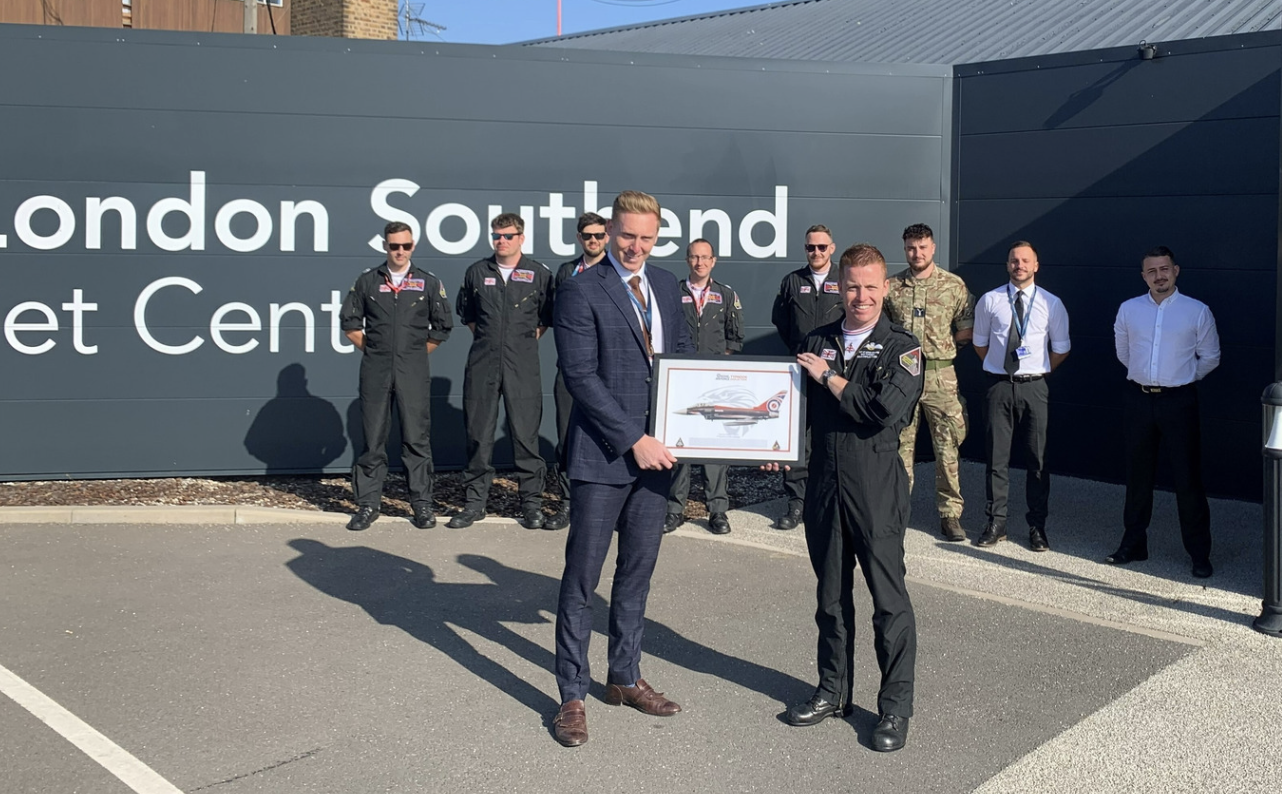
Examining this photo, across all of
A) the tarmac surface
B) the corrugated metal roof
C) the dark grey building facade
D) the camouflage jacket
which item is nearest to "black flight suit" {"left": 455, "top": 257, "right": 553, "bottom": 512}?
the tarmac surface

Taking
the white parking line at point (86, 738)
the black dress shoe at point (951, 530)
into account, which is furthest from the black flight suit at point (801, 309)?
the white parking line at point (86, 738)

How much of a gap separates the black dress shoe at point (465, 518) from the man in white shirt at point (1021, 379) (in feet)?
10.6

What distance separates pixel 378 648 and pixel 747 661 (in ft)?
5.43

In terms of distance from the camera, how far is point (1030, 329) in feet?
26.4

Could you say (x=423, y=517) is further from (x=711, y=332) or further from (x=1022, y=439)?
(x=1022, y=439)

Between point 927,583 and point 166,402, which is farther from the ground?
point 166,402

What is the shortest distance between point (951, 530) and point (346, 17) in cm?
1612

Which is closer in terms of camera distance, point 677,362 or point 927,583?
point 677,362

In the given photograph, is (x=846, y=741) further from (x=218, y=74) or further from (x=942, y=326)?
(x=218, y=74)

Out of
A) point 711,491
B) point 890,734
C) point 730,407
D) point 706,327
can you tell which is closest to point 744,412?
point 730,407

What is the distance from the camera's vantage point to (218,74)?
942 centimetres

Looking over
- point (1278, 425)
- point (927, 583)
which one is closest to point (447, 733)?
point (927, 583)

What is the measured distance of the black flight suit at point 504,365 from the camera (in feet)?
28.0

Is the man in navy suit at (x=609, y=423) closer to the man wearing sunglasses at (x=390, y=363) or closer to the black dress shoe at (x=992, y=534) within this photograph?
the black dress shoe at (x=992, y=534)
